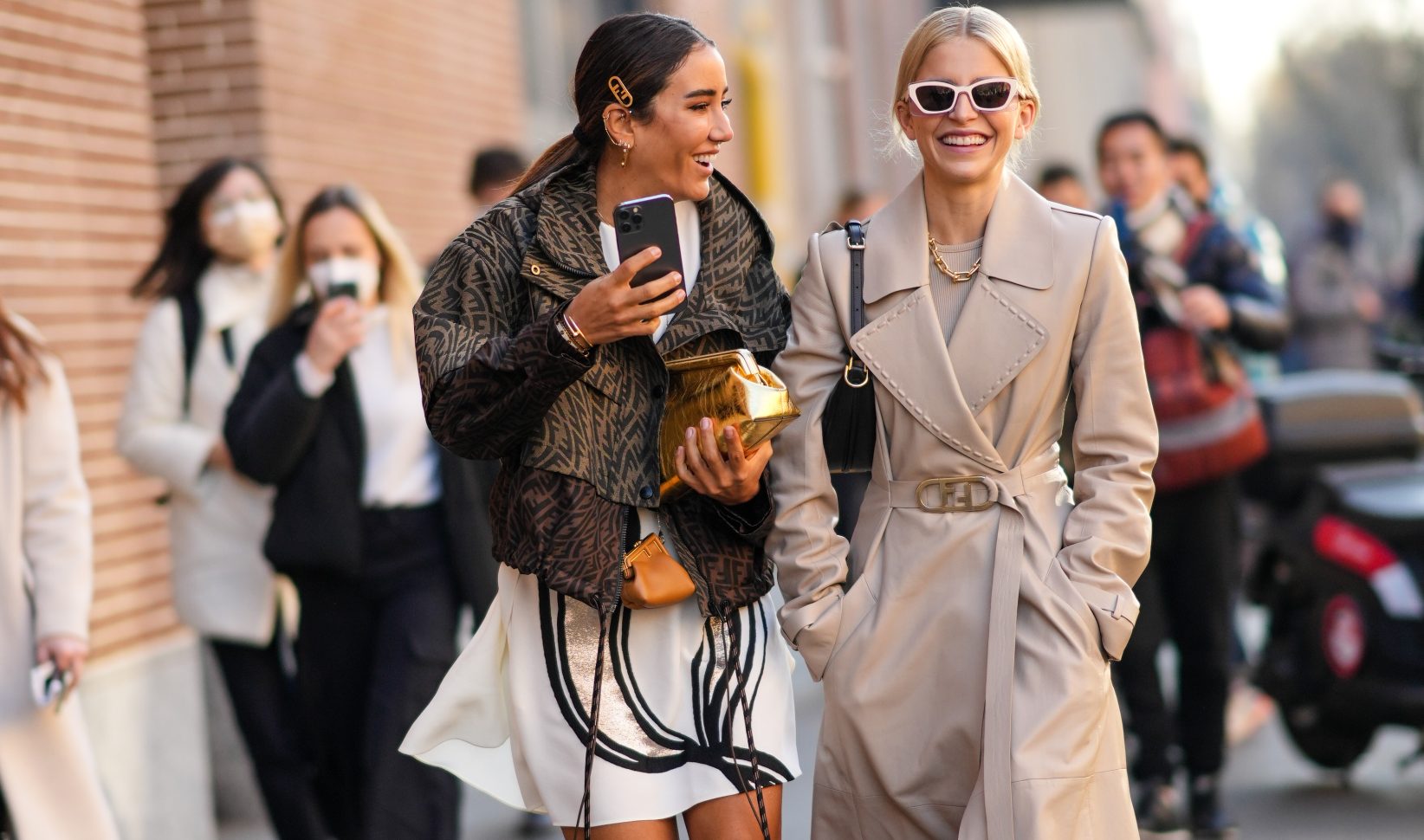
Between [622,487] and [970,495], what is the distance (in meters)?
0.68

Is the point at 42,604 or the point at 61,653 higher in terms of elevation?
the point at 42,604

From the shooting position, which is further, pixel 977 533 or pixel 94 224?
Answer: pixel 94 224

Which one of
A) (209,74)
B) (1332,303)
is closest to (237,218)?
(209,74)

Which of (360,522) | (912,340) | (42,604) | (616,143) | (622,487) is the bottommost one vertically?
(42,604)

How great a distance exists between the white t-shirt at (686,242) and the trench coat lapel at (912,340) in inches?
13.4

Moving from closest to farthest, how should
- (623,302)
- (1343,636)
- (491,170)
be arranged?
(623,302) → (1343,636) → (491,170)

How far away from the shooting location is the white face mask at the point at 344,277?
544cm

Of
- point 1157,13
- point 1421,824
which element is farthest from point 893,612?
point 1157,13

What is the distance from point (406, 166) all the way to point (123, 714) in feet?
12.1

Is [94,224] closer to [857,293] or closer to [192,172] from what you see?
[192,172]

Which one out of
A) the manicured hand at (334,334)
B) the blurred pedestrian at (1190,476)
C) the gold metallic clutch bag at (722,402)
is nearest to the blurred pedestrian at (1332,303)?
the blurred pedestrian at (1190,476)

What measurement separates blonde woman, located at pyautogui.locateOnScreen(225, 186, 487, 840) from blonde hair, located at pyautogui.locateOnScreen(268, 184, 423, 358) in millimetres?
74

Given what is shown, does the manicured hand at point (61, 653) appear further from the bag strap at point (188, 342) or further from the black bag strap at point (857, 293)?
the black bag strap at point (857, 293)

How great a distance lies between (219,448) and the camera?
19.2 ft
